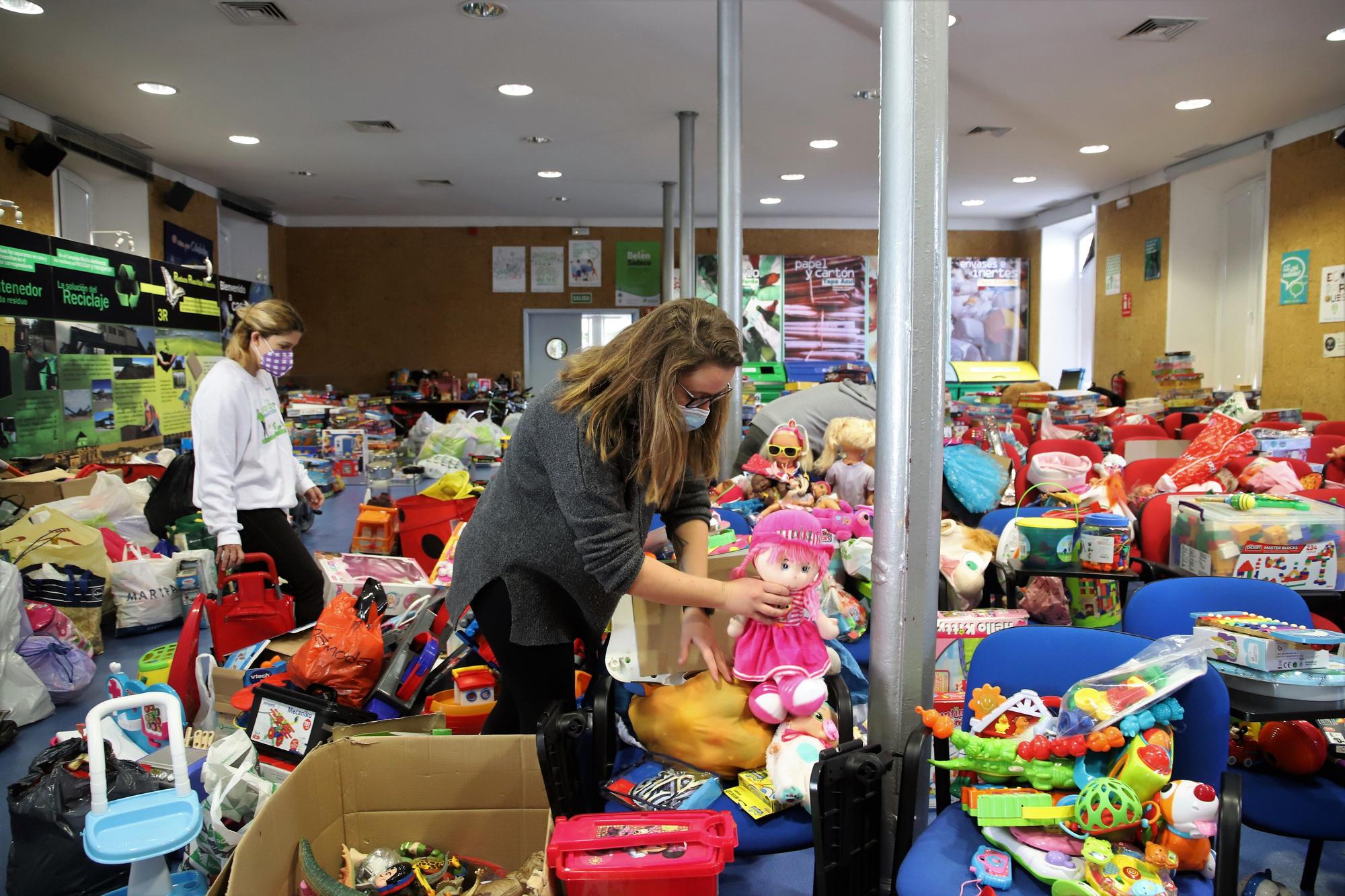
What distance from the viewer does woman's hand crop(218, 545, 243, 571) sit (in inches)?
115

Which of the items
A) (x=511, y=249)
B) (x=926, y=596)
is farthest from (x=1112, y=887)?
(x=511, y=249)

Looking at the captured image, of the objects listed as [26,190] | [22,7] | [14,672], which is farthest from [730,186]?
[26,190]

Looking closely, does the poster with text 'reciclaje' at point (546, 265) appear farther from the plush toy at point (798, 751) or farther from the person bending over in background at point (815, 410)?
the plush toy at point (798, 751)

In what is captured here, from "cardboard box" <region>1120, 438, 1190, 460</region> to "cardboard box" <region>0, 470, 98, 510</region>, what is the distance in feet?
19.2

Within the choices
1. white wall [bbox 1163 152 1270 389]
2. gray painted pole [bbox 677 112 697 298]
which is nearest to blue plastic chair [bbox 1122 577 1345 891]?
gray painted pole [bbox 677 112 697 298]

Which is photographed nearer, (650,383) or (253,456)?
(650,383)

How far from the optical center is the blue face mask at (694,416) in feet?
5.92

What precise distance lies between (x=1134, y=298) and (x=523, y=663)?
994 cm

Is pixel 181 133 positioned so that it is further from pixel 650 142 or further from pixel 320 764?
pixel 320 764

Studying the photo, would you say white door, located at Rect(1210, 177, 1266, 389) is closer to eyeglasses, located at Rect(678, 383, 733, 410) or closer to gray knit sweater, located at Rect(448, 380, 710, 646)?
eyeglasses, located at Rect(678, 383, 733, 410)

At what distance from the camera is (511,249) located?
12.0m

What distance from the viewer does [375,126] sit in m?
7.17

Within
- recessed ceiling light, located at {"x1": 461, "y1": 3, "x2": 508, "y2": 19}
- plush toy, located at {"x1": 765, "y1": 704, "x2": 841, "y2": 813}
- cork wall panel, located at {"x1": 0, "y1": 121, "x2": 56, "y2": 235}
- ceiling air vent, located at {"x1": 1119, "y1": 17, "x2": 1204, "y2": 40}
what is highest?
ceiling air vent, located at {"x1": 1119, "y1": 17, "x2": 1204, "y2": 40}

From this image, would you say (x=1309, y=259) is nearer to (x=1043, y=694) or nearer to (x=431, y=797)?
(x=1043, y=694)
